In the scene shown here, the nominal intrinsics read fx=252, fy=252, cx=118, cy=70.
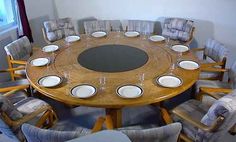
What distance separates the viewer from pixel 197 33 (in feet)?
12.8

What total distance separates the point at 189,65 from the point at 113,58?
82 centimetres

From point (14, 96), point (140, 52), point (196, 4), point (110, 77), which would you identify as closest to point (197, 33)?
point (196, 4)

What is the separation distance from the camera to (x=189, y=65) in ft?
8.58

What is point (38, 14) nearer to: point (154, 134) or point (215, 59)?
point (215, 59)

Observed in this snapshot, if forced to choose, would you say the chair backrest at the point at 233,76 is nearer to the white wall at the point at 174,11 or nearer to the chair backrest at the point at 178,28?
the chair backrest at the point at 178,28

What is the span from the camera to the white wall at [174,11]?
3668 millimetres

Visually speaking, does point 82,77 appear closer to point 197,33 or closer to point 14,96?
point 14,96

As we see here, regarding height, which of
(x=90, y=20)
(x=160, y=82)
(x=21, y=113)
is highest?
(x=90, y=20)

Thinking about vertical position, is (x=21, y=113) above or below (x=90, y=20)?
below

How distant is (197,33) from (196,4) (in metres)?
0.45

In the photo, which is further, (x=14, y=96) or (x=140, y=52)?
(x=140, y=52)

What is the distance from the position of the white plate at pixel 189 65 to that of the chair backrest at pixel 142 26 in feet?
4.30

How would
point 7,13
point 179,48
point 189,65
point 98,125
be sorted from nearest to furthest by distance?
point 98,125, point 189,65, point 179,48, point 7,13

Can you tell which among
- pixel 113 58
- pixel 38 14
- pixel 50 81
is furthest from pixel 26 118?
pixel 38 14
